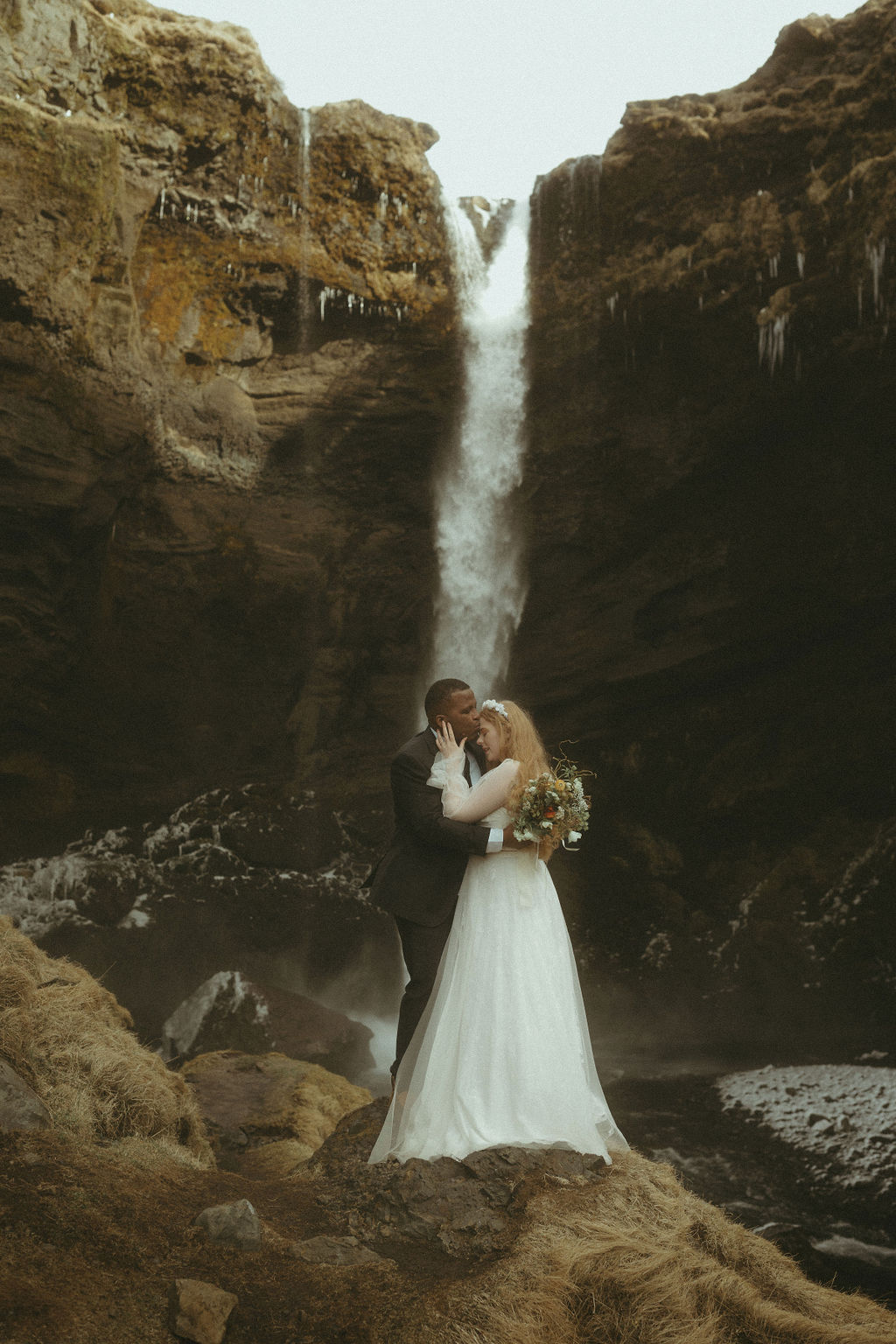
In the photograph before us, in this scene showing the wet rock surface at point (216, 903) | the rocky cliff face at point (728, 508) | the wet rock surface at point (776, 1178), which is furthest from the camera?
the wet rock surface at point (216, 903)

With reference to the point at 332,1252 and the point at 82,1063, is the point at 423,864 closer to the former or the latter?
the point at 332,1252

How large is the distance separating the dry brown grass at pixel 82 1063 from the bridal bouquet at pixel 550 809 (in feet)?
8.05

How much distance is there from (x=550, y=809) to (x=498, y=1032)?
1.12 m

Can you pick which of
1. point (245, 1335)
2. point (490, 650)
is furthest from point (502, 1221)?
point (490, 650)

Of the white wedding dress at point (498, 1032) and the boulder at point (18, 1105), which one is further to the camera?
the white wedding dress at point (498, 1032)

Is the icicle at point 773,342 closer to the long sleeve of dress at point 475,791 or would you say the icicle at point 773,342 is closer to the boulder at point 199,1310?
the long sleeve of dress at point 475,791

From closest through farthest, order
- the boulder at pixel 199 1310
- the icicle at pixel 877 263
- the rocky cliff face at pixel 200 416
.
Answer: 1. the boulder at pixel 199 1310
2. the rocky cliff face at pixel 200 416
3. the icicle at pixel 877 263

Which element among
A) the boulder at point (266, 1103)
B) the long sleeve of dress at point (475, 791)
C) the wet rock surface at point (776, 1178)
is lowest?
the wet rock surface at point (776, 1178)

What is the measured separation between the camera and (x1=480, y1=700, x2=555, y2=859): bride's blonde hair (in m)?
5.28

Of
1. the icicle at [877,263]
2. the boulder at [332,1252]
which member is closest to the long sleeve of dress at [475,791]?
the boulder at [332,1252]

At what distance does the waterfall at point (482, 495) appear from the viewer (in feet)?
51.8

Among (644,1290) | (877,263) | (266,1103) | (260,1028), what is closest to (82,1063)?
(644,1290)

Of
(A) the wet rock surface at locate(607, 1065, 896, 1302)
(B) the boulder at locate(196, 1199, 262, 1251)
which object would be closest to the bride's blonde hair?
(B) the boulder at locate(196, 1199, 262, 1251)

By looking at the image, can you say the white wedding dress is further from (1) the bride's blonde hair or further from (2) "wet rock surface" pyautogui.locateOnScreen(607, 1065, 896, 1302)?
(2) "wet rock surface" pyautogui.locateOnScreen(607, 1065, 896, 1302)
